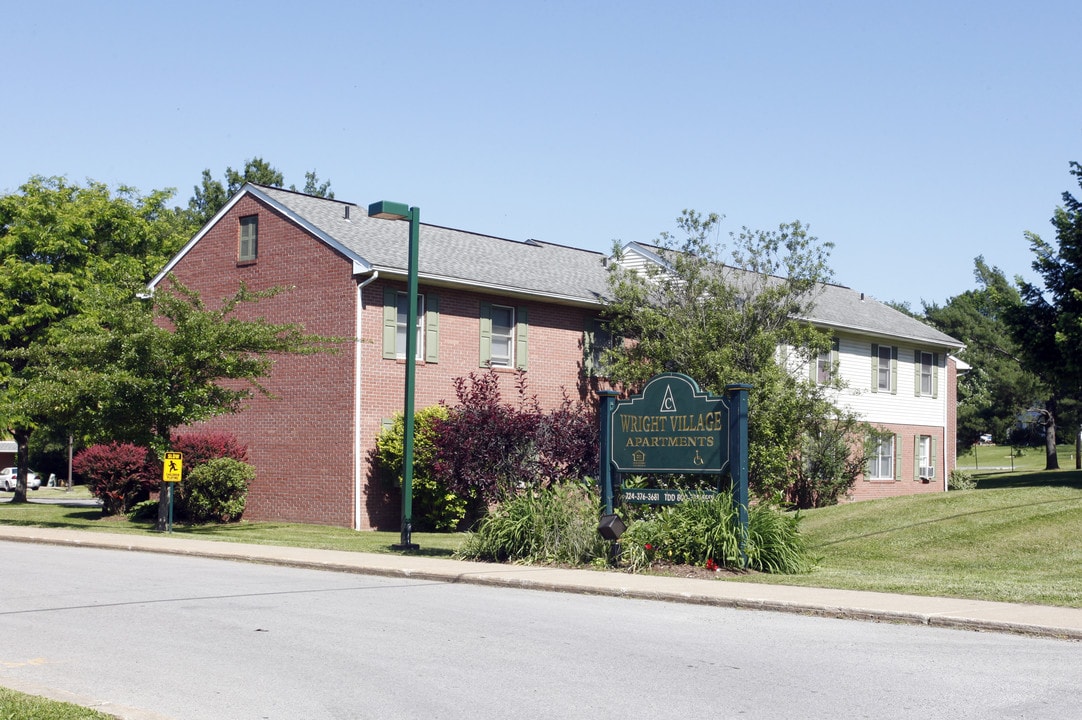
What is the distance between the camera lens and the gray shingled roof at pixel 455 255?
2902 centimetres

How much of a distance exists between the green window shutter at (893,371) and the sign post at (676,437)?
82.4ft

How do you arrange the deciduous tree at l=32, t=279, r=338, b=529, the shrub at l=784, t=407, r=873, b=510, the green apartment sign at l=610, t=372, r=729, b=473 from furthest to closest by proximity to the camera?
the shrub at l=784, t=407, r=873, b=510 → the deciduous tree at l=32, t=279, r=338, b=529 → the green apartment sign at l=610, t=372, r=729, b=473

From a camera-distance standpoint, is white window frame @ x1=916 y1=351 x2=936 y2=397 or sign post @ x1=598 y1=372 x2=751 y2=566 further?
white window frame @ x1=916 y1=351 x2=936 y2=397

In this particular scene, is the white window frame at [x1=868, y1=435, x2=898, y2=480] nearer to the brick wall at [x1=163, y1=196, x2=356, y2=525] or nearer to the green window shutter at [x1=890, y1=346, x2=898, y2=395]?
the green window shutter at [x1=890, y1=346, x2=898, y2=395]

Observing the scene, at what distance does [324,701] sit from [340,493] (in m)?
20.6

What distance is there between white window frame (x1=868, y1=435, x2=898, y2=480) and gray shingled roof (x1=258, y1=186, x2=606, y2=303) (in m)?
11.5

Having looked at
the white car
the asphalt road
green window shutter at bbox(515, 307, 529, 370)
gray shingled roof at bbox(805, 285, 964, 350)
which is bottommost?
the white car

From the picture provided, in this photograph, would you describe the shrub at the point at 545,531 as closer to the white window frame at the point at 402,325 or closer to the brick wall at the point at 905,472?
the white window frame at the point at 402,325

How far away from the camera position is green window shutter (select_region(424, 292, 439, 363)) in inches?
1139

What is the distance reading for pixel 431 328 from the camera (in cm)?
2903

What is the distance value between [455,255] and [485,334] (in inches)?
103

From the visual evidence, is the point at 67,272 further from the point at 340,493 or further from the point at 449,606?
the point at 449,606

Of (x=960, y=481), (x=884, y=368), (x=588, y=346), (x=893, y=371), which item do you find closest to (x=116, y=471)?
(x=588, y=346)

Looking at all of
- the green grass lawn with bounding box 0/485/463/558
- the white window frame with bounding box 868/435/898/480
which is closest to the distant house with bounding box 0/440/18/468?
the green grass lawn with bounding box 0/485/463/558
